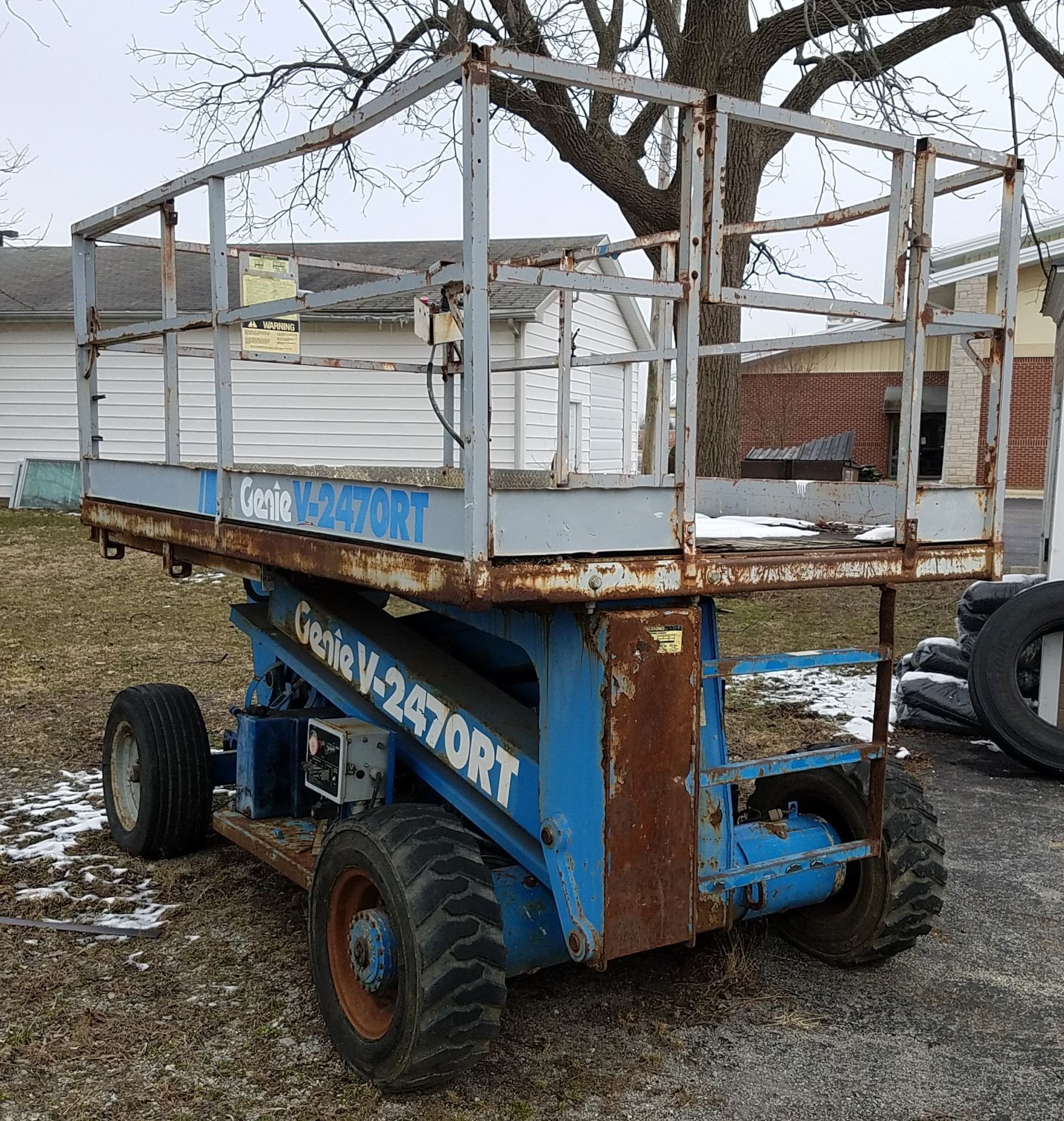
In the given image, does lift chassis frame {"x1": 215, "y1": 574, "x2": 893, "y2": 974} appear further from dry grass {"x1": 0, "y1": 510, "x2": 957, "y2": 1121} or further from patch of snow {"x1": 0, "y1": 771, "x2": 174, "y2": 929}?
patch of snow {"x1": 0, "y1": 771, "x2": 174, "y2": 929}

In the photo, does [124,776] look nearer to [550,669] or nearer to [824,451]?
[550,669]

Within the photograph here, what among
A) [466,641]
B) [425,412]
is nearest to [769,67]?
[425,412]

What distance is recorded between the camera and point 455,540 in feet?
8.86

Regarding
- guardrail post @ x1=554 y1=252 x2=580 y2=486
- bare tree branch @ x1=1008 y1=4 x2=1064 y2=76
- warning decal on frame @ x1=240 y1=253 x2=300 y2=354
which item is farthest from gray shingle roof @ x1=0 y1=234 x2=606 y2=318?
warning decal on frame @ x1=240 y1=253 x2=300 y2=354

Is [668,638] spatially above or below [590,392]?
below

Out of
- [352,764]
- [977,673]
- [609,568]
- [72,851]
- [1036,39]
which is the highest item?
[1036,39]

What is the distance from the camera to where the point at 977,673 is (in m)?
6.33

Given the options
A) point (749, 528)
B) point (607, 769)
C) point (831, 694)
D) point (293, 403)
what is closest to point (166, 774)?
point (607, 769)

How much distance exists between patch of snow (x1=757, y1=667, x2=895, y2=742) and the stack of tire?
26 cm

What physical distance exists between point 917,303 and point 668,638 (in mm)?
1111

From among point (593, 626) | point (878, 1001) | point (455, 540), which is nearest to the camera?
point (455, 540)

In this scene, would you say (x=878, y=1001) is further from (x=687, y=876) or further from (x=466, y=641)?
(x=466, y=641)

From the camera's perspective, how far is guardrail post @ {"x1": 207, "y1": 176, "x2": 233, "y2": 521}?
3.61 m

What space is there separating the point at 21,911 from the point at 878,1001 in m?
2.92
